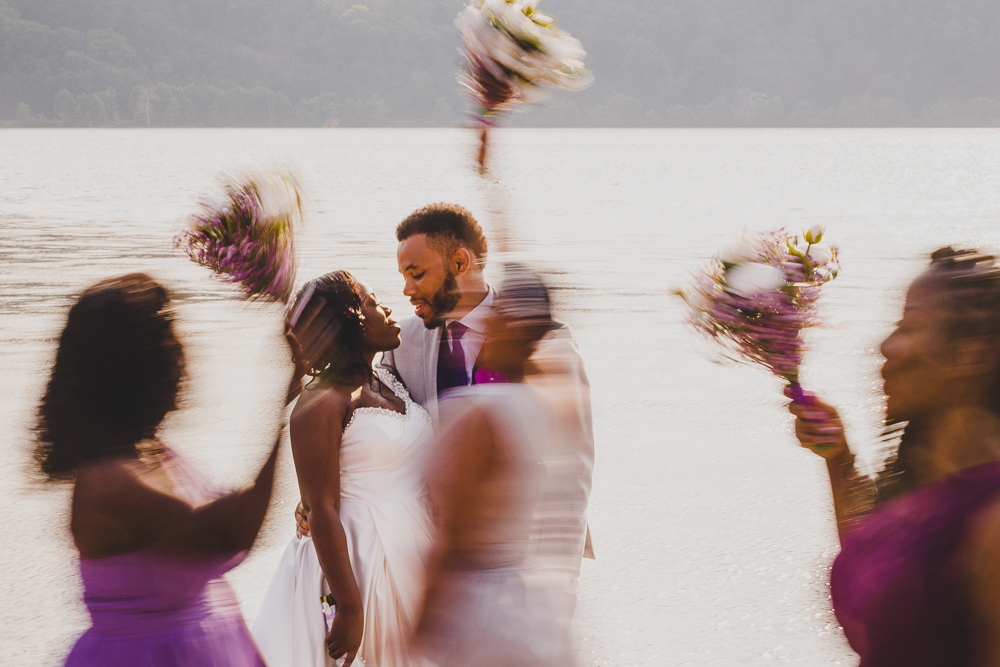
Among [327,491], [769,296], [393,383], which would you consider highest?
[769,296]

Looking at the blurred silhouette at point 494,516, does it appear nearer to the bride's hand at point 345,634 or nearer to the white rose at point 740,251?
the bride's hand at point 345,634

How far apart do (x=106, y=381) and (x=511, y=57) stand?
4.41 feet

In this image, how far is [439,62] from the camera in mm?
79062

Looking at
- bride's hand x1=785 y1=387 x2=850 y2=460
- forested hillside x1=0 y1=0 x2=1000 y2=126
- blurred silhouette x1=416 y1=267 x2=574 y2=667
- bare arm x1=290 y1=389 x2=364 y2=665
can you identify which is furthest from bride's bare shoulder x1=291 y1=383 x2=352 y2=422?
forested hillside x1=0 y1=0 x2=1000 y2=126

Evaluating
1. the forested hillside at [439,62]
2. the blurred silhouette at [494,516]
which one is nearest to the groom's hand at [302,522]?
the blurred silhouette at [494,516]

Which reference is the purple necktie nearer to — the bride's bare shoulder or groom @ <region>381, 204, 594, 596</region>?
groom @ <region>381, 204, 594, 596</region>

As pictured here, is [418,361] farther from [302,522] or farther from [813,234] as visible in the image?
[813,234]

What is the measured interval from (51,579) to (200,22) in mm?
100637

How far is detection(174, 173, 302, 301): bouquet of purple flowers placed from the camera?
2877 mm

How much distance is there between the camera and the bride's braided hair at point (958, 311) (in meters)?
1.96

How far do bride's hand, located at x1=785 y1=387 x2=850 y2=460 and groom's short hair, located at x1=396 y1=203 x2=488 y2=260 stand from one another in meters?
1.26

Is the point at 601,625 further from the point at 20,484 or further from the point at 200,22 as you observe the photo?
the point at 200,22

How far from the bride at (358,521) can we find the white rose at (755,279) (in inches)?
37.7

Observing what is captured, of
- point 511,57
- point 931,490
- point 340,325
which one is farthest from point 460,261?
point 931,490
